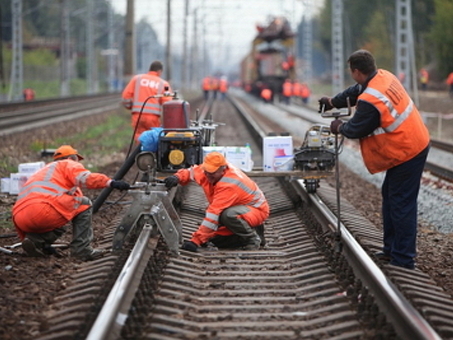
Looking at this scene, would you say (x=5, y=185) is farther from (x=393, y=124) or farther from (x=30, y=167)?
(x=393, y=124)

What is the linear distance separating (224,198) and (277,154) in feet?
7.05

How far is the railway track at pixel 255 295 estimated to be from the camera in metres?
4.65

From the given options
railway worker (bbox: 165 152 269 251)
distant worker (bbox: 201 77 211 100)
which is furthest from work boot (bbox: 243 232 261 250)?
distant worker (bbox: 201 77 211 100)

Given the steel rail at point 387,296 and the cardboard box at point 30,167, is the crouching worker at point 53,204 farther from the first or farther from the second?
the cardboard box at point 30,167

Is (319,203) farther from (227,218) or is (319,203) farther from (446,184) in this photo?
(446,184)

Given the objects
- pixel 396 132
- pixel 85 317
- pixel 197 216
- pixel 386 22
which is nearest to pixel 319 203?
pixel 197 216

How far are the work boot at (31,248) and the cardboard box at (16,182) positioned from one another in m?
3.43

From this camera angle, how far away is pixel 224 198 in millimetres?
6980

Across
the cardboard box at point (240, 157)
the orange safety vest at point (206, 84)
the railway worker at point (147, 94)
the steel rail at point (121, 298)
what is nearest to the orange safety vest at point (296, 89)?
the orange safety vest at point (206, 84)

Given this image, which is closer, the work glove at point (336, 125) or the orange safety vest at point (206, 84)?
the work glove at point (336, 125)

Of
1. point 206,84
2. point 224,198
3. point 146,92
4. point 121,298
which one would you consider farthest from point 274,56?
point 121,298

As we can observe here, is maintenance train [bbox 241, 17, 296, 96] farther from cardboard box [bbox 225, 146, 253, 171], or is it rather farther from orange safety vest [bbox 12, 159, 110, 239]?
orange safety vest [bbox 12, 159, 110, 239]

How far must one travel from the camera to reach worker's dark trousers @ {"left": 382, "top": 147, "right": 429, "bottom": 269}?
6164 mm

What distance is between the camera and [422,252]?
7258mm
